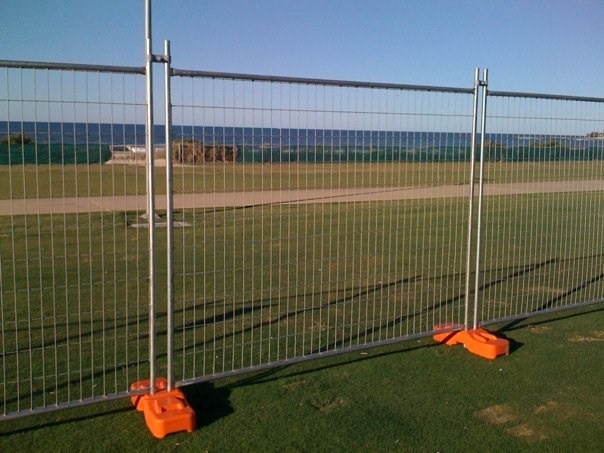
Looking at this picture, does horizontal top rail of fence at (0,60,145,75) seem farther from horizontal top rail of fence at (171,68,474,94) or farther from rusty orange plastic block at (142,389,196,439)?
rusty orange plastic block at (142,389,196,439)

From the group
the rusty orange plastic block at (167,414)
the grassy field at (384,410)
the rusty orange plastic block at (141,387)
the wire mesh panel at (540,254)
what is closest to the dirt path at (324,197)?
the wire mesh panel at (540,254)

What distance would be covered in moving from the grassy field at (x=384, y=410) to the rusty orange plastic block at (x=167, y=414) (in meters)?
0.08

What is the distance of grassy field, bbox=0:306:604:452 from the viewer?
450 centimetres

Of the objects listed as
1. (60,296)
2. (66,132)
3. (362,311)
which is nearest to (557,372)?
(362,311)

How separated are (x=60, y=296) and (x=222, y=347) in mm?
2604

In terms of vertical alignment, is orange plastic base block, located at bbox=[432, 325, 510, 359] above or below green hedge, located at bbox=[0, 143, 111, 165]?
below

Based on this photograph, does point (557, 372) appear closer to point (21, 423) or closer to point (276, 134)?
point (276, 134)

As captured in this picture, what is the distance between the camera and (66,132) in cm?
454

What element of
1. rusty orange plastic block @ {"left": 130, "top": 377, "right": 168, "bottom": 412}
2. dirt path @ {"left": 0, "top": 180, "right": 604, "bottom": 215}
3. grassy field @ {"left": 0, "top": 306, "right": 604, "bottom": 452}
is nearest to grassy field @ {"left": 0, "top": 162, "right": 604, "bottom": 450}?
grassy field @ {"left": 0, "top": 306, "right": 604, "bottom": 452}

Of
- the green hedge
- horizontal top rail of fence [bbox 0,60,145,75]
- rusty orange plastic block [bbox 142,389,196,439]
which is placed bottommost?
rusty orange plastic block [bbox 142,389,196,439]

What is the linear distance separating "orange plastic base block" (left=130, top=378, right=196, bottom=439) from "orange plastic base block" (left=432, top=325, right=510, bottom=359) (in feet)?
8.73

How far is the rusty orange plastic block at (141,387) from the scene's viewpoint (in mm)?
4941

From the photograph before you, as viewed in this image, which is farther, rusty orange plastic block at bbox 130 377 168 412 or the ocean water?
rusty orange plastic block at bbox 130 377 168 412

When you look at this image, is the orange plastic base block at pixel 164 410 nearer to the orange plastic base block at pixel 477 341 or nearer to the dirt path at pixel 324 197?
the orange plastic base block at pixel 477 341
